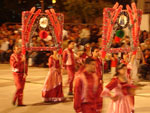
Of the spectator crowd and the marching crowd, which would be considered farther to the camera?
the spectator crowd

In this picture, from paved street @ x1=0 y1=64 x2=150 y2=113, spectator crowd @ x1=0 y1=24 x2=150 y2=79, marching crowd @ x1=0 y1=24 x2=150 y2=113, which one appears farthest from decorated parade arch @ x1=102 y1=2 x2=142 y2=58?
spectator crowd @ x1=0 y1=24 x2=150 y2=79

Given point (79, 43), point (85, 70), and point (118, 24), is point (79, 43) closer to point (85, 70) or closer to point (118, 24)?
point (118, 24)

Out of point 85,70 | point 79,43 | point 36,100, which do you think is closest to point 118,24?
point 36,100

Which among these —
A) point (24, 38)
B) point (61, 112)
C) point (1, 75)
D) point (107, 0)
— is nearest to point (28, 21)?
point (24, 38)

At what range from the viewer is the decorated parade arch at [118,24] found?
341 inches

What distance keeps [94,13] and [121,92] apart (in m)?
18.2

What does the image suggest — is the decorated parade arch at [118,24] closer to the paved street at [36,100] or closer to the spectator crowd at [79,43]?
the paved street at [36,100]

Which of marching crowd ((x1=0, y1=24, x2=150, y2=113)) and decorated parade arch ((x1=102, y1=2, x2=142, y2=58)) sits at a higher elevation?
decorated parade arch ((x1=102, y1=2, x2=142, y2=58))

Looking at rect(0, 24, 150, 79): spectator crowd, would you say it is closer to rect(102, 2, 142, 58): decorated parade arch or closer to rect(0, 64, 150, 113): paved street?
rect(0, 64, 150, 113): paved street

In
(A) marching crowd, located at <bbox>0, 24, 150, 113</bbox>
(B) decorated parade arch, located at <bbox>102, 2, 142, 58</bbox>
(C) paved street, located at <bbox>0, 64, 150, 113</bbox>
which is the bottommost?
(C) paved street, located at <bbox>0, 64, 150, 113</bbox>

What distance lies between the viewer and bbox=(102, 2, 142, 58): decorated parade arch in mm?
8672

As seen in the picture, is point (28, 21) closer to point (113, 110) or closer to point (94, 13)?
point (113, 110)

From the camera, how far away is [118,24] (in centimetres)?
903

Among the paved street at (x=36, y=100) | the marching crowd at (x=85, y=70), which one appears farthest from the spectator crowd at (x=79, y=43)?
the paved street at (x=36, y=100)
